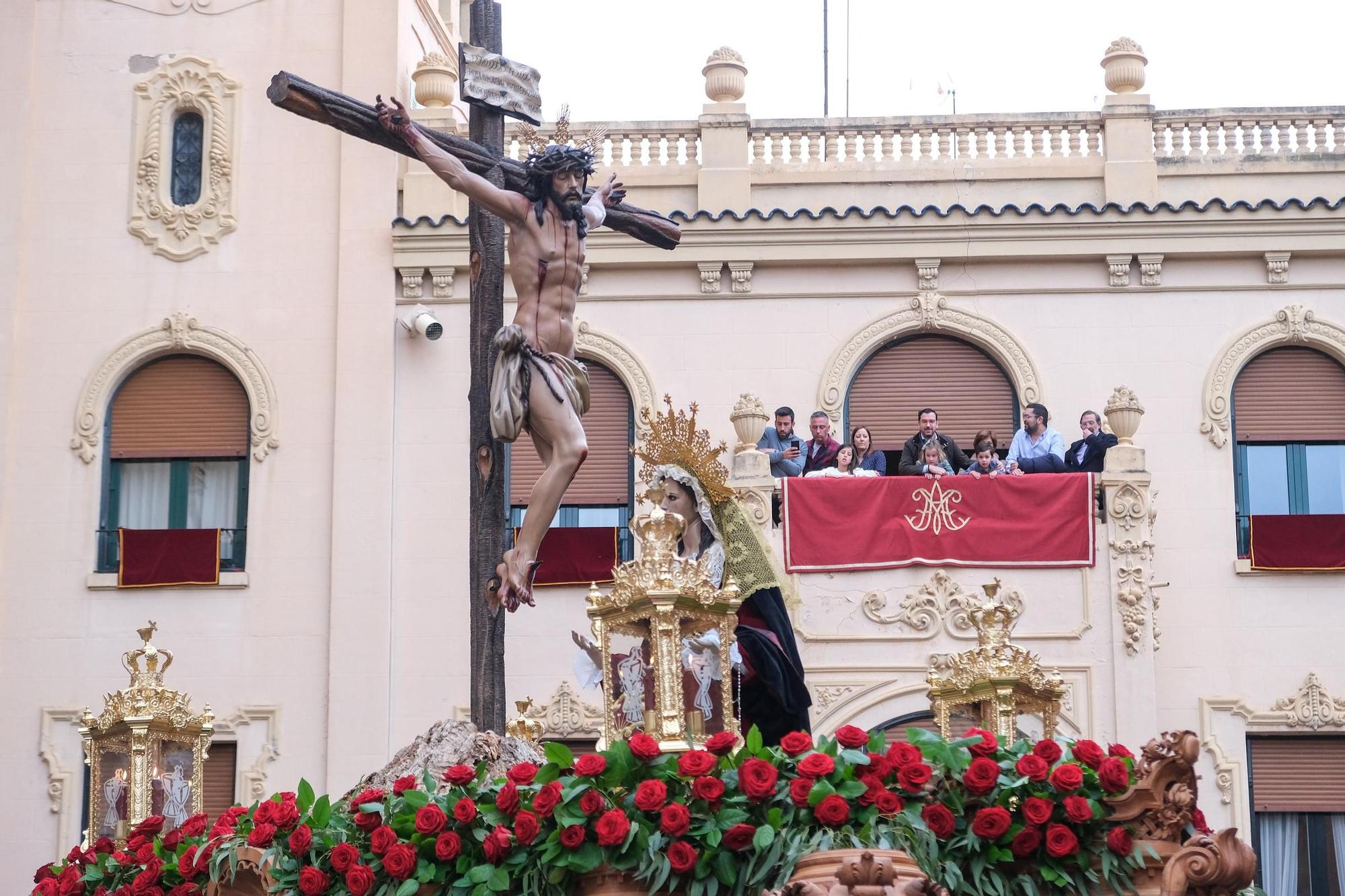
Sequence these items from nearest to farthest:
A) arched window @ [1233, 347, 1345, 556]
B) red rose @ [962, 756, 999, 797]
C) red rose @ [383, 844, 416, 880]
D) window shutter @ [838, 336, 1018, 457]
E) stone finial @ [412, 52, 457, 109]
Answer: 1. red rose @ [962, 756, 999, 797]
2. red rose @ [383, 844, 416, 880]
3. arched window @ [1233, 347, 1345, 556]
4. window shutter @ [838, 336, 1018, 457]
5. stone finial @ [412, 52, 457, 109]

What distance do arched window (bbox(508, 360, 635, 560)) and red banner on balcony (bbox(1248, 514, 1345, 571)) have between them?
6.36 meters

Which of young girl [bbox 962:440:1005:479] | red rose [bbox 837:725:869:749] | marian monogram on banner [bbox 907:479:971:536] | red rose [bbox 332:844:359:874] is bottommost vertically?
red rose [bbox 332:844:359:874]

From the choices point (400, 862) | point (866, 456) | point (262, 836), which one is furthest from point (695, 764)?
point (866, 456)

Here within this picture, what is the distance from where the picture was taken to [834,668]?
18.8 meters

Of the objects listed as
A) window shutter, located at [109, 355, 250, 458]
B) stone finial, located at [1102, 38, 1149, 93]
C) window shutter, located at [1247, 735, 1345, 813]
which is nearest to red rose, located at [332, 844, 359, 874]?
window shutter, located at [1247, 735, 1345, 813]

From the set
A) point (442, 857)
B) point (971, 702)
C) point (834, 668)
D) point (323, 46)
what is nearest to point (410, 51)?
point (323, 46)

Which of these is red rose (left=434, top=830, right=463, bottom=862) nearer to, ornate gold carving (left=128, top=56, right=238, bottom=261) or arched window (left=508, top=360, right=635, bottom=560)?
arched window (left=508, top=360, right=635, bottom=560)

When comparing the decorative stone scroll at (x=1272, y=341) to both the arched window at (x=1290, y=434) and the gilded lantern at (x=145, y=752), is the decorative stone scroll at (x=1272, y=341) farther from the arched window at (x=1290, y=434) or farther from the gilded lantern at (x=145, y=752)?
the gilded lantern at (x=145, y=752)

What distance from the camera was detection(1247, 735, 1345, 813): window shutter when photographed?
19781mm

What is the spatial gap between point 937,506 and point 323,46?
29.4 feet

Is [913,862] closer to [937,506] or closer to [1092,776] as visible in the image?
[1092,776]

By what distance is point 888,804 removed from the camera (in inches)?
328

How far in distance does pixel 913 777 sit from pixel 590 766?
1.36 meters

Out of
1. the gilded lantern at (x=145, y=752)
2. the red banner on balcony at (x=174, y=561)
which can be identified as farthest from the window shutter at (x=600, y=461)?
the gilded lantern at (x=145, y=752)
